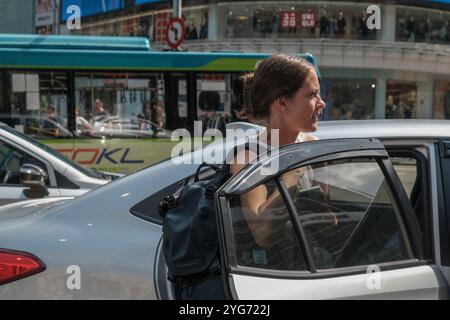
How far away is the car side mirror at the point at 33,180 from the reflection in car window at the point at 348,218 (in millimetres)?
2491

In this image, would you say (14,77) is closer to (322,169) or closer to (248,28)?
(322,169)

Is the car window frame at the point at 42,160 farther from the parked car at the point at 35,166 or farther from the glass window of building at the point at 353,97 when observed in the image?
the glass window of building at the point at 353,97

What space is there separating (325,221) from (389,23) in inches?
1113

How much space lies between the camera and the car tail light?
1.90 m

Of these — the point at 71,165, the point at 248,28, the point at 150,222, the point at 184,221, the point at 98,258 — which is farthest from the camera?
the point at 248,28

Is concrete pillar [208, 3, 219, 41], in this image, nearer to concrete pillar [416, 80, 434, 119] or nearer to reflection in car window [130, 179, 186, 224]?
concrete pillar [416, 80, 434, 119]

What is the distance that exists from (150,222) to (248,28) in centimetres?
2673

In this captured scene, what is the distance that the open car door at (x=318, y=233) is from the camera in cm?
163

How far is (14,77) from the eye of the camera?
7801 mm

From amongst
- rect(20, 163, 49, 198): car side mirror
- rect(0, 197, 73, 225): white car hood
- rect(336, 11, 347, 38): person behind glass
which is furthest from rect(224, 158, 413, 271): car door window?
rect(336, 11, 347, 38): person behind glass

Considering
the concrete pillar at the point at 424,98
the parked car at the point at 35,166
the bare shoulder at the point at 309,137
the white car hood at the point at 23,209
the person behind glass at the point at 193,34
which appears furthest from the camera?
the concrete pillar at the point at 424,98

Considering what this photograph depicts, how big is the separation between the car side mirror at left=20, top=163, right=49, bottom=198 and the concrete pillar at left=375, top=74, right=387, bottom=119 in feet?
83.8

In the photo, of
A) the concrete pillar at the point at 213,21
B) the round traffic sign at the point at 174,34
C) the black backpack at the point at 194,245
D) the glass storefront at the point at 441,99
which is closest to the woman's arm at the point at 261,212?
the black backpack at the point at 194,245
